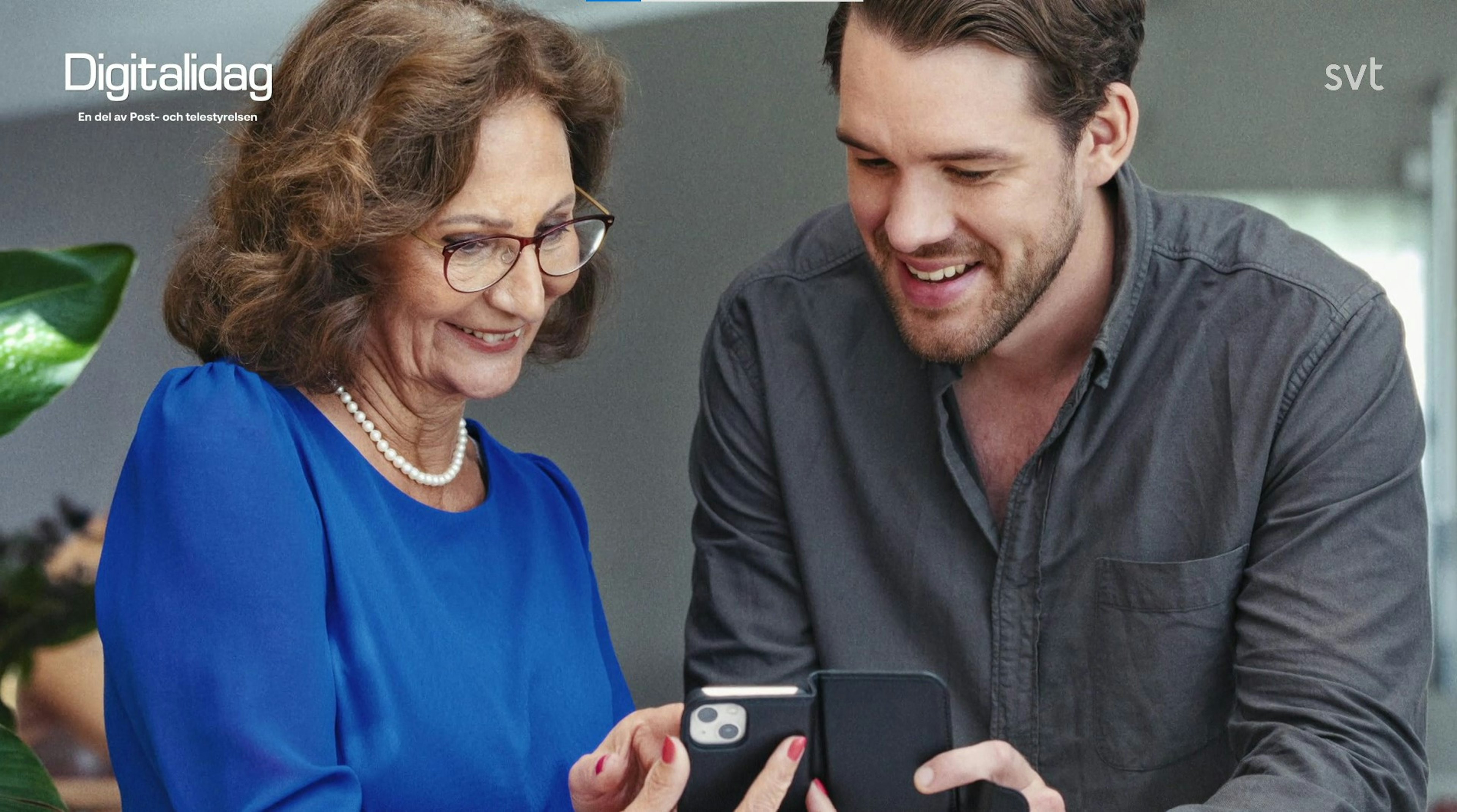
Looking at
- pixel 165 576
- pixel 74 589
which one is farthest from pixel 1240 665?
pixel 74 589

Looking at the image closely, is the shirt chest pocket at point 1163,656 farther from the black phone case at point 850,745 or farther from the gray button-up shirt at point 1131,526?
the black phone case at point 850,745

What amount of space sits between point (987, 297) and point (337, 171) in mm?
682

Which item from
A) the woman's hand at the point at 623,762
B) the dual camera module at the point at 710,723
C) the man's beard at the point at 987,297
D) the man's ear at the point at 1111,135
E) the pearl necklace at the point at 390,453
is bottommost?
the woman's hand at the point at 623,762

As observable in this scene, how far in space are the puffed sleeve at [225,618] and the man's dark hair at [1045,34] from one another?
2.45 feet

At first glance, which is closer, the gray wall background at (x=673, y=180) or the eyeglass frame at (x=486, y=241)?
the eyeglass frame at (x=486, y=241)

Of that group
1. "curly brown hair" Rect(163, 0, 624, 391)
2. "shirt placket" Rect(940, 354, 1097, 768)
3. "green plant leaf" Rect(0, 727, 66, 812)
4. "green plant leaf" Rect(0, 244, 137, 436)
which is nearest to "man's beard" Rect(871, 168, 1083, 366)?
"shirt placket" Rect(940, 354, 1097, 768)

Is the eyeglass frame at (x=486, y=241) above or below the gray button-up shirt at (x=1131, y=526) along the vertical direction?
above

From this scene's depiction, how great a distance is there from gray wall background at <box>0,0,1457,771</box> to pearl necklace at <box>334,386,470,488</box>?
750 millimetres

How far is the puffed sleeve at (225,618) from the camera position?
46.0 inches

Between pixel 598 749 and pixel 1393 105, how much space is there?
1558 millimetres

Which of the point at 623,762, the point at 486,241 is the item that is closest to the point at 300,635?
the point at 623,762

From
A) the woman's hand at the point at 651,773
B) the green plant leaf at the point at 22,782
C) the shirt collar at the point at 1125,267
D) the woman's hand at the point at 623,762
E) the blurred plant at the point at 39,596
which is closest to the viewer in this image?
the woman's hand at the point at 651,773

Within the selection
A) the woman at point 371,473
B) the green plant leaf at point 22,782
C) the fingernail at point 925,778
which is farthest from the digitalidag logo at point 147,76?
the fingernail at point 925,778

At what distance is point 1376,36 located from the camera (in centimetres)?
208
